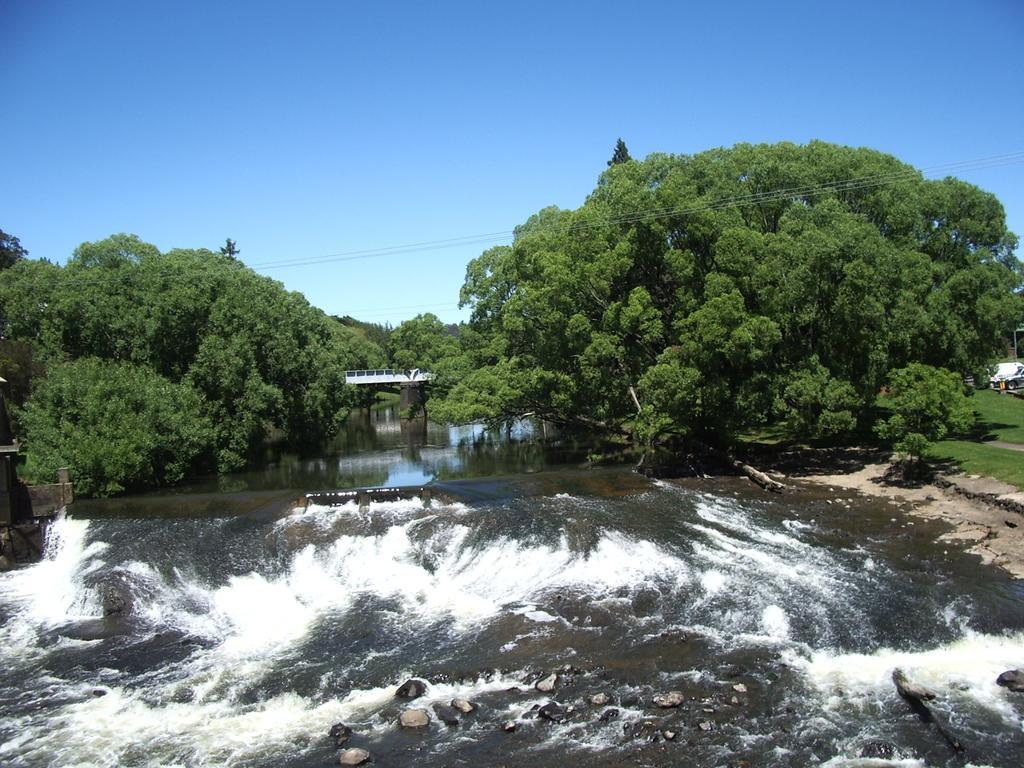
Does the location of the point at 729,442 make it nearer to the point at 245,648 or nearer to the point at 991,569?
the point at 991,569

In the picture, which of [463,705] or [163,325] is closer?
[463,705]

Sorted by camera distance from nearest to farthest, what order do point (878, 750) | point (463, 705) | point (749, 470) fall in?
point (878, 750) → point (463, 705) → point (749, 470)

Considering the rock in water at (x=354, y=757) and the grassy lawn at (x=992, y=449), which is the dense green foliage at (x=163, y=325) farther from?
the grassy lawn at (x=992, y=449)

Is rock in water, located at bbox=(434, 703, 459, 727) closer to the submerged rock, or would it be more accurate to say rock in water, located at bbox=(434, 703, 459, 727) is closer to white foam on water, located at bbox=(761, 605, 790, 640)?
the submerged rock

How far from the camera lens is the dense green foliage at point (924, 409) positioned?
25609 mm

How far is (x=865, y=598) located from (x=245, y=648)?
1366 centimetres

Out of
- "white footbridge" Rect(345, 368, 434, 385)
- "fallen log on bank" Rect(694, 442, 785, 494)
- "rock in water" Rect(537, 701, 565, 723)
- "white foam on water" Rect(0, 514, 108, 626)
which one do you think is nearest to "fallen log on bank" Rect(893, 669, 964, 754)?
"rock in water" Rect(537, 701, 565, 723)

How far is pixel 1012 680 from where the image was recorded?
1316 cm

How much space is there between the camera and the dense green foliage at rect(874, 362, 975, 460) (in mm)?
25609

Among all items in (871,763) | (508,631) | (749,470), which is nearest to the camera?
(871,763)

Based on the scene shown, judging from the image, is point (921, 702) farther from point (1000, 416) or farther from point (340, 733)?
point (1000, 416)

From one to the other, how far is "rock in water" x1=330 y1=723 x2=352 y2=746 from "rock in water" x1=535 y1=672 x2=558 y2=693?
3446mm

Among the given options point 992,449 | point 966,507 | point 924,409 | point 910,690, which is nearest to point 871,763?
point 910,690

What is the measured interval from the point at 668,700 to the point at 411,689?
4.65m
